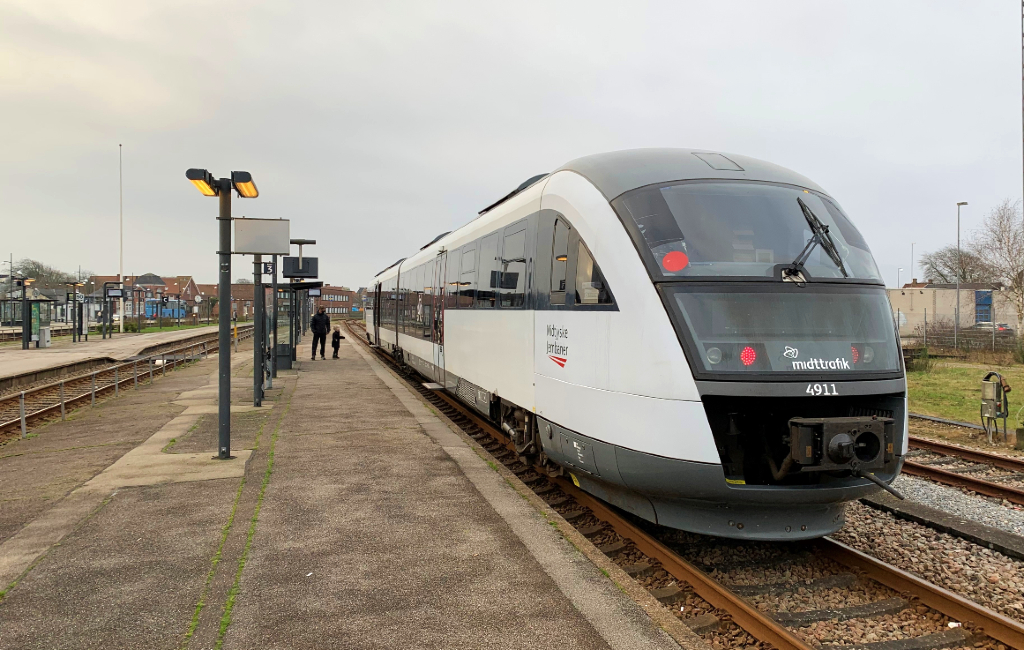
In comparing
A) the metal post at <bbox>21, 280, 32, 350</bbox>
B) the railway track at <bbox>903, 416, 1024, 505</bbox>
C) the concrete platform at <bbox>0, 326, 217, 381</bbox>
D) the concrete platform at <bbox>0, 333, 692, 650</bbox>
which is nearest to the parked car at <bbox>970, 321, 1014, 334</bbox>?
the railway track at <bbox>903, 416, 1024, 505</bbox>

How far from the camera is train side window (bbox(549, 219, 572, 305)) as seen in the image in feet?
20.2

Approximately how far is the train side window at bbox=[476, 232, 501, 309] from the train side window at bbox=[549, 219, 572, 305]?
6.26 ft

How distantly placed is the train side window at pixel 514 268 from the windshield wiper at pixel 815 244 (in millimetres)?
2724

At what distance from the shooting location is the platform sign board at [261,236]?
37.2ft

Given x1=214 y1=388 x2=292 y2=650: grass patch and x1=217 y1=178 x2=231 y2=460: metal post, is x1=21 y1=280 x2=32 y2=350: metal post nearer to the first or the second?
x1=217 y1=178 x2=231 y2=460: metal post

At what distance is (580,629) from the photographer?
3986mm

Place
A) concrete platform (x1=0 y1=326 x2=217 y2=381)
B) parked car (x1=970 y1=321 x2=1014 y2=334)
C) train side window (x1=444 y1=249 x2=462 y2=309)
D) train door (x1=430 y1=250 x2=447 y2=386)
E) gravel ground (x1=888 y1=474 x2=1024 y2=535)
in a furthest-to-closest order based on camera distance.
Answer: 1. parked car (x1=970 y1=321 x2=1014 y2=334)
2. concrete platform (x1=0 y1=326 x2=217 y2=381)
3. train door (x1=430 y1=250 x2=447 y2=386)
4. train side window (x1=444 y1=249 x2=462 y2=309)
5. gravel ground (x1=888 y1=474 x2=1024 y2=535)

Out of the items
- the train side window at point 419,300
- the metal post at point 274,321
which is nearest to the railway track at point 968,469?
the train side window at point 419,300

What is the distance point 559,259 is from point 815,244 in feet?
6.74

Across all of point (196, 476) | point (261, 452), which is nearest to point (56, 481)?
point (196, 476)

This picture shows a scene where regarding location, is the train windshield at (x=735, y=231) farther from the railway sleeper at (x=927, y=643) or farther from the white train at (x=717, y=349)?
A: the railway sleeper at (x=927, y=643)

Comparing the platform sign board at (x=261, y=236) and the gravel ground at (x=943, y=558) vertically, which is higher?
the platform sign board at (x=261, y=236)

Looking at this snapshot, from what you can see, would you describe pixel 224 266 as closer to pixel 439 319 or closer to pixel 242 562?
pixel 439 319

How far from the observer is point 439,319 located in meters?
12.4
